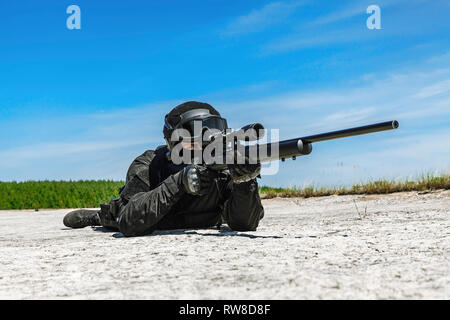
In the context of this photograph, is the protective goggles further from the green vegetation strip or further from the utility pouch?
the green vegetation strip

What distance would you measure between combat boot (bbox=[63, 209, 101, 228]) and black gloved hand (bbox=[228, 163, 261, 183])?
3755 mm

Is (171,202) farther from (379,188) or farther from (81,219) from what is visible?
(379,188)

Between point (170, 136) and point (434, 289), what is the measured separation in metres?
3.22

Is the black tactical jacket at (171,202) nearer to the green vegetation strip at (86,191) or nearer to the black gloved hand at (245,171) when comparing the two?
the black gloved hand at (245,171)

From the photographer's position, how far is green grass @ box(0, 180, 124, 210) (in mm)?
16031

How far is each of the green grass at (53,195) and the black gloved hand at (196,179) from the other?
38.1ft

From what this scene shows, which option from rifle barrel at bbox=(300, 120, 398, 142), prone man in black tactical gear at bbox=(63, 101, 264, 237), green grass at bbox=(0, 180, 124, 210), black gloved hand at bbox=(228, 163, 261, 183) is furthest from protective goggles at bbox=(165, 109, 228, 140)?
green grass at bbox=(0, 180, 124, 210)

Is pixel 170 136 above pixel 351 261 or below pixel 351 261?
above

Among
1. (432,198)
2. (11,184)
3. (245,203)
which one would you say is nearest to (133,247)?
(245,203)

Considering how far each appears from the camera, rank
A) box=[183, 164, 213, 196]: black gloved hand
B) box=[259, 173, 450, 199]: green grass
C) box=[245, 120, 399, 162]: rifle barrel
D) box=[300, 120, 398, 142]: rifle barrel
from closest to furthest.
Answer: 1. box=[300, 120, 398, 142]: rifle barrel
2. box=[245, 120, 399, 162]: rifle barrel
3. box=[183, 164, 213, 196]: black gloved hand
4. box=[259, 173, 450, 199]: green grass

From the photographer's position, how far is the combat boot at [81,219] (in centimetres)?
725

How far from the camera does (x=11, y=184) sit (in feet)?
64.0

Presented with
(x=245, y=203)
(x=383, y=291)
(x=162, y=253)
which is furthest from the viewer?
(x=245, y=203)

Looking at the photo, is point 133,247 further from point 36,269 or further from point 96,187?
point 96,187
